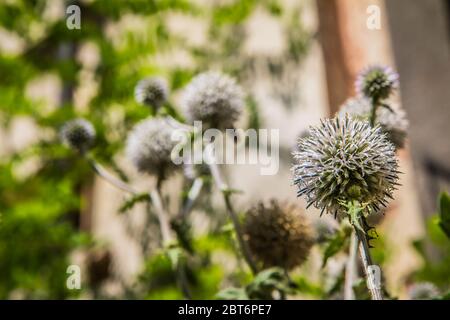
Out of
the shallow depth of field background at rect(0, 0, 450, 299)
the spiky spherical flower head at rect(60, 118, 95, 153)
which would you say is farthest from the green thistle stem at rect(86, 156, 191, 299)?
the shallow depth of field background at rect(0, 0, 450, 299)

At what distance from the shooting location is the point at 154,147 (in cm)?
89

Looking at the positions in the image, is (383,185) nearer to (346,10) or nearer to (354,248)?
(354,248)

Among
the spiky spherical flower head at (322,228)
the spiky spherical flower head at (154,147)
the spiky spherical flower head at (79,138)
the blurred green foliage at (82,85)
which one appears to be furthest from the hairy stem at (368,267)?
the blurred green foliage at (82,85)

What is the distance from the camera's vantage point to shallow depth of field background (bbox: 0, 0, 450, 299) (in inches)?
67.3

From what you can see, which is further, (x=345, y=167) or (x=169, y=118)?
(x=169, y=118)

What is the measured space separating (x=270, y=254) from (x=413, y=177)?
1.14 meters

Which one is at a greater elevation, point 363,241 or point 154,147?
point 154,147

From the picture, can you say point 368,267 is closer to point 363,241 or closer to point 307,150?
point 363,241

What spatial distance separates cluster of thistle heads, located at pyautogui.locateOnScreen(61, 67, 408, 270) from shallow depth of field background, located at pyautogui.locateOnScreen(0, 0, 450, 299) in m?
0.60

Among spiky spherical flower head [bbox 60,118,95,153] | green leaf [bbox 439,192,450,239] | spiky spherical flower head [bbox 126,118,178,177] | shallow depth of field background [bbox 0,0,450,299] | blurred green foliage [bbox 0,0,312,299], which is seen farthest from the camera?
blurred green foliage [bbox 0,0,312,299]

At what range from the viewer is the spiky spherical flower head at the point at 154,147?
34.6 inches

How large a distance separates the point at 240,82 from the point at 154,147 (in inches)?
66.7

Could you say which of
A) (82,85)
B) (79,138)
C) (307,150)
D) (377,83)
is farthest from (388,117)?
(82,85)

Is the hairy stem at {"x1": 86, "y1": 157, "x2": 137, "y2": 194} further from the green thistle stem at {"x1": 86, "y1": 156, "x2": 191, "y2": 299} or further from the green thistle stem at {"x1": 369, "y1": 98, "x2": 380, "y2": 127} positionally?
the green thistle stem at {"x1": 369, "y1": 98, "x2": 380, "y2": 127}
